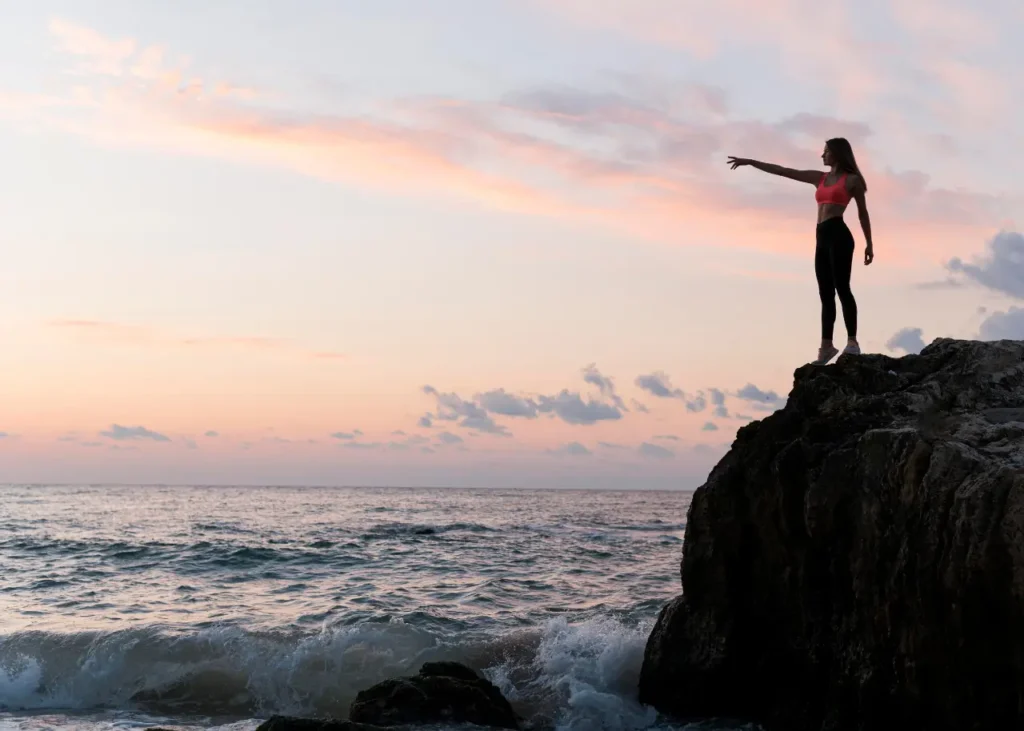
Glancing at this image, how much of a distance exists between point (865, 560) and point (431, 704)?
470 centimetres

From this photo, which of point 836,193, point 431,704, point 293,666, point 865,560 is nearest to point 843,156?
point 836,193

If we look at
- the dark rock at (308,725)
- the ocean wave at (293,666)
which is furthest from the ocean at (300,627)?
the dark rock at (308,725)

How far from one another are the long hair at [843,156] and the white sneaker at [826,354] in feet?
5.81

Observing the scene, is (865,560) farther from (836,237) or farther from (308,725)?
(308,725)

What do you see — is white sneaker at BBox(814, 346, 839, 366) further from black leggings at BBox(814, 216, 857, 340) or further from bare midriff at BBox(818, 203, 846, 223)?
bare midriff at BBox(818, 203, 846, 223)

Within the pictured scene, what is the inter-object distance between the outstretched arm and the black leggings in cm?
53

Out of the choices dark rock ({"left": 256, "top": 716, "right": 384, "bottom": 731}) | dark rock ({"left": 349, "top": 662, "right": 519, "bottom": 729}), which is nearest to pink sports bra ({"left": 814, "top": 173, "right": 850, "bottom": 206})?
dark rock ({"left": 349, "top": 662, "right": 519, "bottom": 729})

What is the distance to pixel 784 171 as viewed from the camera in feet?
33.8

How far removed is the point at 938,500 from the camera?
714cm

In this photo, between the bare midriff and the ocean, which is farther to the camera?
the ocean

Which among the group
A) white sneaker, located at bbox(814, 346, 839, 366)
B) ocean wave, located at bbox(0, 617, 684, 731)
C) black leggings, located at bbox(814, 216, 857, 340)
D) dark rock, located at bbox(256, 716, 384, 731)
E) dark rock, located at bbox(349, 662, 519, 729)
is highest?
black leggings, located at bbox(814, 216, 857, 340)

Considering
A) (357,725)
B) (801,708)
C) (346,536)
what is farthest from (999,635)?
(346,536)

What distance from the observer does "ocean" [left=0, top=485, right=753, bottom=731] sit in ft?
38.8

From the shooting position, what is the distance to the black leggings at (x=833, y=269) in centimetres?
993
